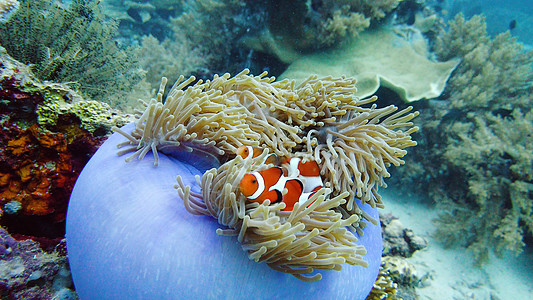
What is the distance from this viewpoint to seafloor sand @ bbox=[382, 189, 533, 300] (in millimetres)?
2887

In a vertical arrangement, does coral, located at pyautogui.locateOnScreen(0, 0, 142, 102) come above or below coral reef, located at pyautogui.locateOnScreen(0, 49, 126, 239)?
above

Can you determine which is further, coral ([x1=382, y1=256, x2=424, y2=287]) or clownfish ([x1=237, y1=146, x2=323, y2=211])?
coral ([x1=382, y1=256, x2=424, y2=287])

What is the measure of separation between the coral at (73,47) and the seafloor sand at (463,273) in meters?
3.13

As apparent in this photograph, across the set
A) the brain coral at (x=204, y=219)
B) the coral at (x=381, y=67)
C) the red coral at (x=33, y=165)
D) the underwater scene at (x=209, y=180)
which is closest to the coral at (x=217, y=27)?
the underwater scene at (x=209, y=180)

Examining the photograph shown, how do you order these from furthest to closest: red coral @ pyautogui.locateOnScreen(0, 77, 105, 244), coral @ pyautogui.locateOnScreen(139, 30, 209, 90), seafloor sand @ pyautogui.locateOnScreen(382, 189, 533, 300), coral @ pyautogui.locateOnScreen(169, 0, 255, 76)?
coral @ pyautogui.locateOnScreen(139, 30, 209, 90), coral @ pyautogui.locateOnScreen(169, 0, 255, 76), seafloor sand @ pyautogui.locateOnScreen(382, 189, 533, 300), red coral @ pyautogui.locateOnScreen(0, 77, 105, 244)

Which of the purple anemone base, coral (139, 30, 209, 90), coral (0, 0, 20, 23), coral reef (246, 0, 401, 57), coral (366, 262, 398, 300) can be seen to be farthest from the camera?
coral (139, 30, 209, 90)

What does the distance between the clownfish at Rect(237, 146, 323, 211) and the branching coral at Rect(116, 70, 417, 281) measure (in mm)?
38

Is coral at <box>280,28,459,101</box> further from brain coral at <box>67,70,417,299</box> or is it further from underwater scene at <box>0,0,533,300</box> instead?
brain coral at <box>67,70,417,299</box>

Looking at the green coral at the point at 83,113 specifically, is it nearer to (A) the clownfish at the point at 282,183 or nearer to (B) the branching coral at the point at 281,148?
(B) the branching coral at the point at 281,148

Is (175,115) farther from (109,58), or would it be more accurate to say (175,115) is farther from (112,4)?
(112,4)

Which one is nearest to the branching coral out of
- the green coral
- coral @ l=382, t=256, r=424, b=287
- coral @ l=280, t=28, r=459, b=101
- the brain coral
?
the brain coral

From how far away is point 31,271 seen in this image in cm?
114

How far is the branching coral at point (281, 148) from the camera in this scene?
0.98 meters

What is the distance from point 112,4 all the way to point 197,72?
168 inches
